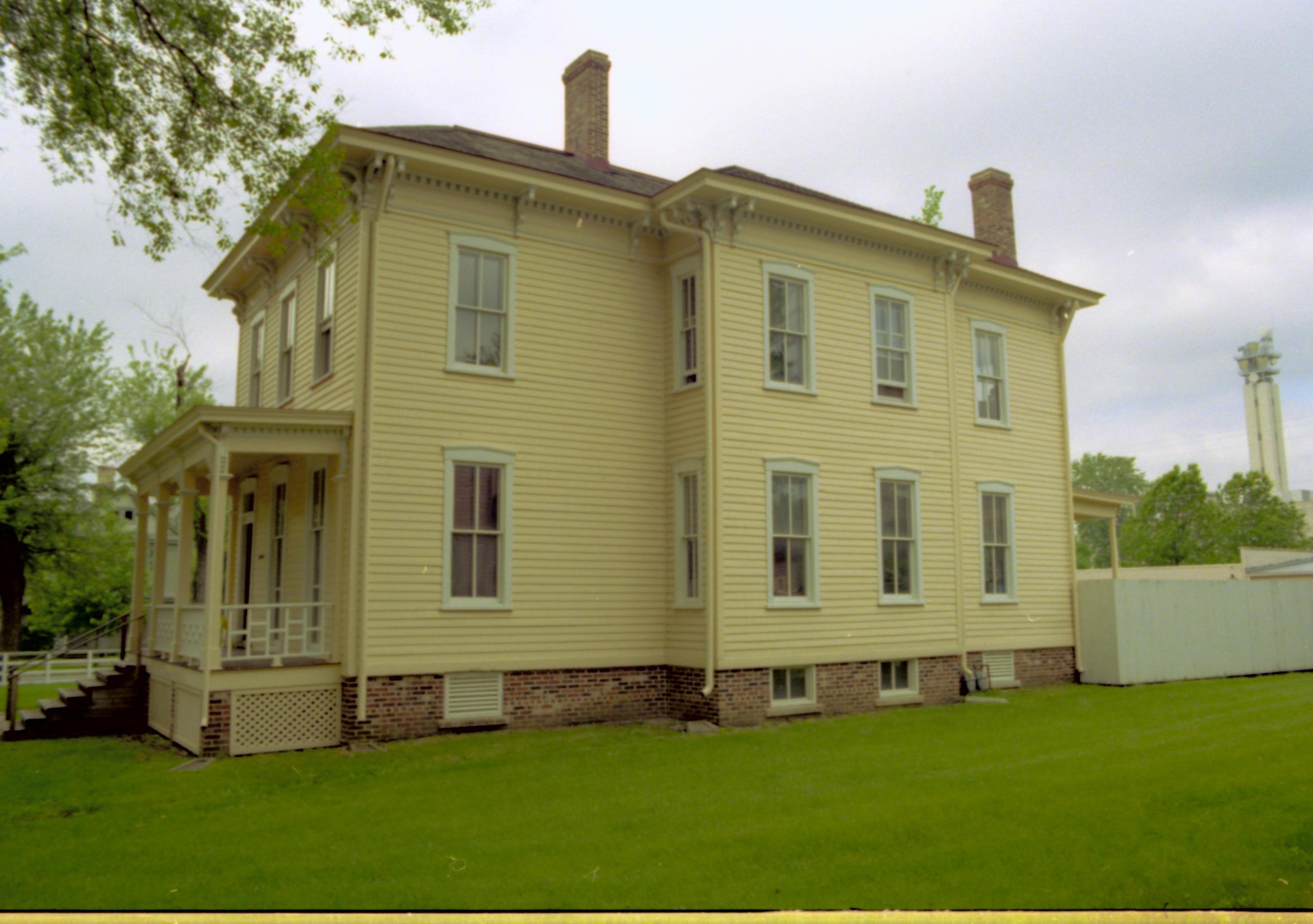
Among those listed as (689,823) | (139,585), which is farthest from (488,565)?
(139,585)

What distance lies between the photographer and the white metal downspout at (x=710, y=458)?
15.4 metres

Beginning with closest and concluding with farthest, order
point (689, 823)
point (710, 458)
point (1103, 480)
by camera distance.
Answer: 1. point (689, 823)
2. point (710, 458)
3. point (1103, 480)

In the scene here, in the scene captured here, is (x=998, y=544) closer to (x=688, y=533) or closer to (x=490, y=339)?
(x=688, y=533)

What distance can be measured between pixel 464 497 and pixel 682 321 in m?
4.48

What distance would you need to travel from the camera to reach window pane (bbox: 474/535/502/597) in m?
15.0

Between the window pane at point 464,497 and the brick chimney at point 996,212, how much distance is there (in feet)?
45.4

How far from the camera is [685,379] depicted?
1666cm

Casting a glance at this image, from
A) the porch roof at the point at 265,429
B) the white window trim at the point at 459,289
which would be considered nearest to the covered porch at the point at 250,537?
the porch roof at the point at 265,429

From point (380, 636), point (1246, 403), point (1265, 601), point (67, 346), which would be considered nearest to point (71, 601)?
point (67, 346)

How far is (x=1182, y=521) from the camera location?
66625mm

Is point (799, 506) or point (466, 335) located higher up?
point (466, 335)

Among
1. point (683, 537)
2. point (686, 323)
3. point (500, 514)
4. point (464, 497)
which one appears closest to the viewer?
point (464, 497)

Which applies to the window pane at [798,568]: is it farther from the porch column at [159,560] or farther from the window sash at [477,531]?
the porch column at [159,560]

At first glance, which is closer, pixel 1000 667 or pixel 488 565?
pixel 488 565
